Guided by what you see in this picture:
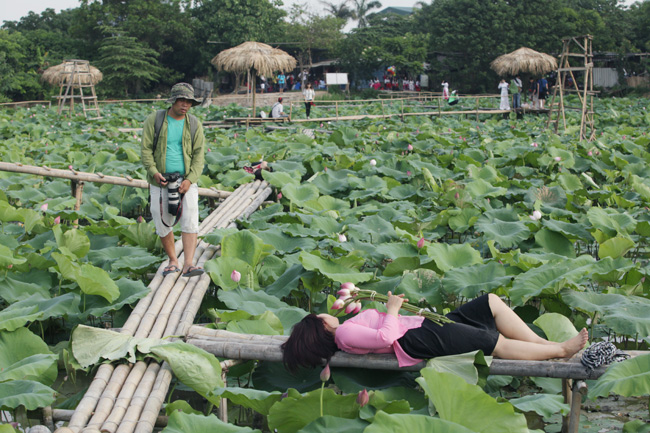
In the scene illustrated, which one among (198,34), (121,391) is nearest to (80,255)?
(121,391)

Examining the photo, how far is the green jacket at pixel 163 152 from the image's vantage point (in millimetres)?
3547

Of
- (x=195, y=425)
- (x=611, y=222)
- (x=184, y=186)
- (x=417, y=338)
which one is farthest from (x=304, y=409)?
(x=611, y=222)

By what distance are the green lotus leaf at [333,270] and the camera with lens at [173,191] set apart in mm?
739

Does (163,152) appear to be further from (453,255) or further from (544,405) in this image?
(544,405)

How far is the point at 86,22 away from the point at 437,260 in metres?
27.0

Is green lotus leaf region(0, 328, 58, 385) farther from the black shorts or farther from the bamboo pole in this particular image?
the bamboo pole

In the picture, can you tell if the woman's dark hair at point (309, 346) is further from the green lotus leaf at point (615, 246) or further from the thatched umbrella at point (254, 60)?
the thatched umbrella at point (254, 60)

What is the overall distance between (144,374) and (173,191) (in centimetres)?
123

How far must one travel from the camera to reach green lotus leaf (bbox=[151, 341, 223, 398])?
253 cm

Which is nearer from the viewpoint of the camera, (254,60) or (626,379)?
(626,379)

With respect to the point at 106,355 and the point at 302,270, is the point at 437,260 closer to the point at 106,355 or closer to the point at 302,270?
the point at 302,270

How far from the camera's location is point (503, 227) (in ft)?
15.1

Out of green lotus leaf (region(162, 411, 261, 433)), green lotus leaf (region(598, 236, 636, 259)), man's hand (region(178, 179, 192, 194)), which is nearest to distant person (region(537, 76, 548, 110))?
green lotus leaf (region(598, 236, 636, 259))

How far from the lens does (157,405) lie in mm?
2447
